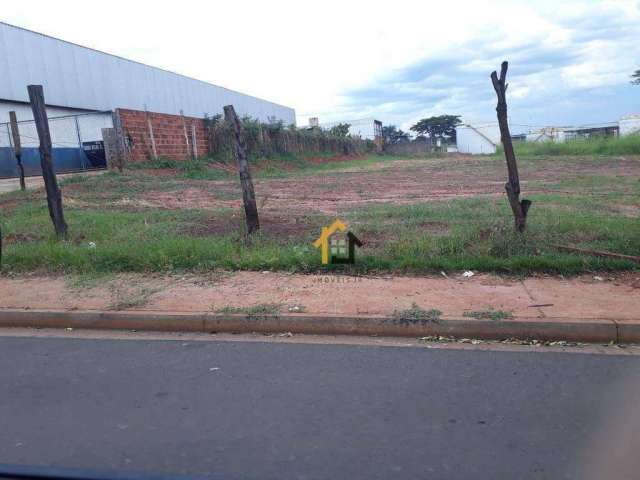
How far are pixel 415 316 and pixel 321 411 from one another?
1.92 m

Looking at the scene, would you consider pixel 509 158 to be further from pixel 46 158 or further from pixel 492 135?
pixel 492 135

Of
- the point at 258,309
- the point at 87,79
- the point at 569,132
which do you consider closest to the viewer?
Answer: the point at 258,309

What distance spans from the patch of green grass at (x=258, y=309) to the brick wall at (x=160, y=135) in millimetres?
18033

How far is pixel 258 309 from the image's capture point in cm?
585

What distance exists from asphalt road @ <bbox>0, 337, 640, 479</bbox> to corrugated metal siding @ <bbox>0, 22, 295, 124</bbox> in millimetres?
22096

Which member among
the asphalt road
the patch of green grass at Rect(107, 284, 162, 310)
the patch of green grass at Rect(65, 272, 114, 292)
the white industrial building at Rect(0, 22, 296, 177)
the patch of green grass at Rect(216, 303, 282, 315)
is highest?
the white industrial building at Rect(0, 22, 296, 177)

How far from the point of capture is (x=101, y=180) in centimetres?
1711

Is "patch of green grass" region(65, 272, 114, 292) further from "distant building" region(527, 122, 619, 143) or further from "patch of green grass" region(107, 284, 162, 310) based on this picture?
"distant building" region(527, 122, 619, 143)

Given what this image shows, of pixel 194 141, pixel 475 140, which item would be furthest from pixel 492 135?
pixel 194 141

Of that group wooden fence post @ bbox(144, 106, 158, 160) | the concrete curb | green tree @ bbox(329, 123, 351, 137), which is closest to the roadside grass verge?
the concrete curb

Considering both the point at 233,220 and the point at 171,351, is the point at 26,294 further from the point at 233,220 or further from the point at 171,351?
the point at 233,220

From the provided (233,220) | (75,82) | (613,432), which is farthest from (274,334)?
(75,82)

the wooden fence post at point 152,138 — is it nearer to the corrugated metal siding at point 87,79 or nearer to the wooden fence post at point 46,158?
the corrugated metal siding at point 87,79

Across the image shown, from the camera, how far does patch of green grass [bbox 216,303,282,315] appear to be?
5766 mm
